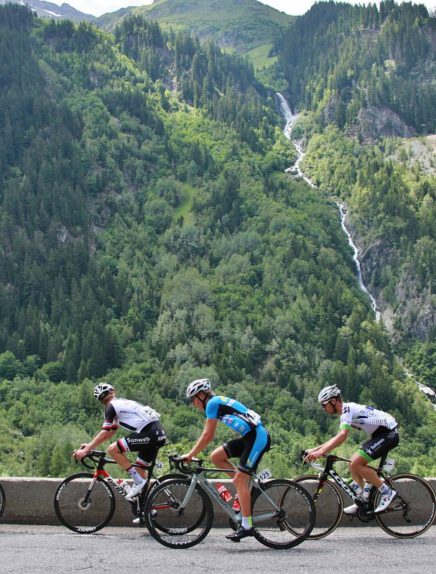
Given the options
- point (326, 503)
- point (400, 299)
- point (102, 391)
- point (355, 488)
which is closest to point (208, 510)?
point (326, 503)

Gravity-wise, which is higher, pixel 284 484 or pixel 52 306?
pixel 284 484

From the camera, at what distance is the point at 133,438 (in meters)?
13.9

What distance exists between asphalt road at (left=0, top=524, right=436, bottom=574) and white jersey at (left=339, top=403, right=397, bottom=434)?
1.83 metres

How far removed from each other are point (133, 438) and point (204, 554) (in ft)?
7.32

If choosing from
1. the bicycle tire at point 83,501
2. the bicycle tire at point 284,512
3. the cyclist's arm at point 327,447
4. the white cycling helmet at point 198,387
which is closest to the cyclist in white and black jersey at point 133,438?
the bicycle tire at point 83,501

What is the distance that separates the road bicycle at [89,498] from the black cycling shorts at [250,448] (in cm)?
161

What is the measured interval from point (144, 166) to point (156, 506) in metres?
187

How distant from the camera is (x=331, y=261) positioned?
171 m

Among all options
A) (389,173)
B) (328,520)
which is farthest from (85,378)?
(328,520)

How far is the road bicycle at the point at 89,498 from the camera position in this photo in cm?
1421

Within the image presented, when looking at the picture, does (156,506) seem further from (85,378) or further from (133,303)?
(133,303)

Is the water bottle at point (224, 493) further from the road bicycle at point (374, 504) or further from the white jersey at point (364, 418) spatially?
the white jersey at point (364, 418)

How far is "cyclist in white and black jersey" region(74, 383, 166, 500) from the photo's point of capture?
1388 cm

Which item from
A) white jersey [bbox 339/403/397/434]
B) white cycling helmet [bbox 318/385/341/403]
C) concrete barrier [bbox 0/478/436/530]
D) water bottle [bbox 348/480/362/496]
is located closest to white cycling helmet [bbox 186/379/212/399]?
white cycling helmet [bbox 318/385/341/403]
